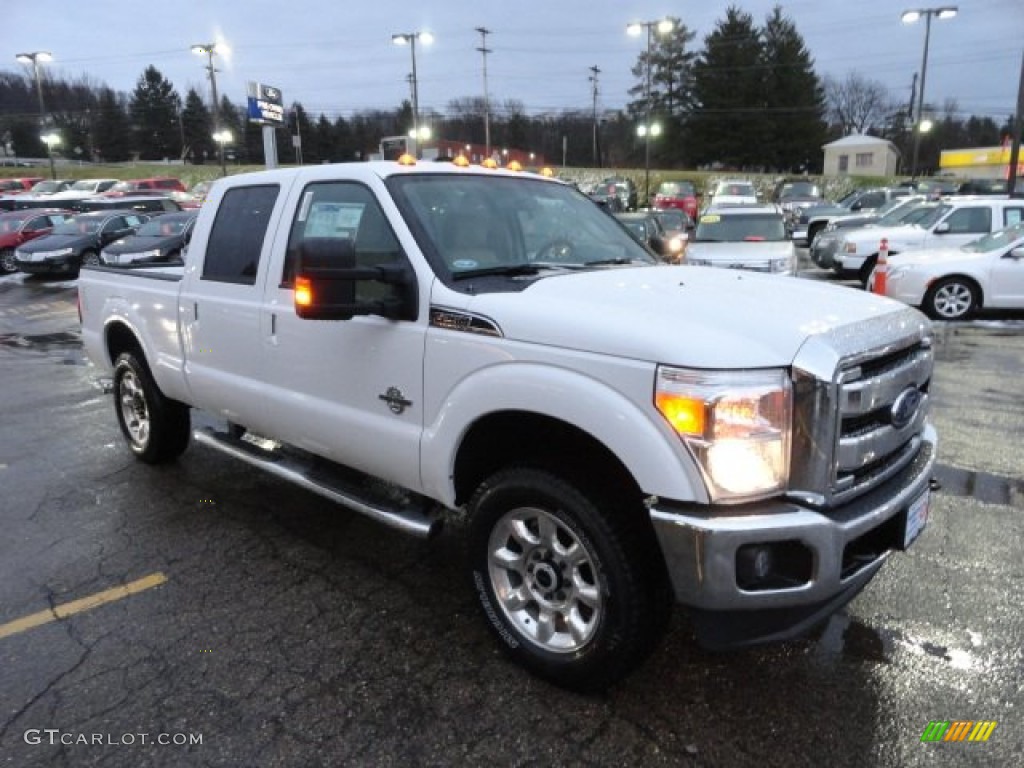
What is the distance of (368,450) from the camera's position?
11.5ft

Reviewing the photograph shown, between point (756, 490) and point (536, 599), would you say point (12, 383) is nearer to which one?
point (536, 599)

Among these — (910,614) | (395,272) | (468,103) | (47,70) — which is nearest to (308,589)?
(395,272)

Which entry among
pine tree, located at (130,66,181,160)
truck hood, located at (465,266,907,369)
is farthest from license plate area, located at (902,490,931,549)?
pine tree, located at (130,66,181,160)

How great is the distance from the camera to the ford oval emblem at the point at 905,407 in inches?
106

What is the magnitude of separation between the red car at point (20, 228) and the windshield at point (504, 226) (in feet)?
72.1

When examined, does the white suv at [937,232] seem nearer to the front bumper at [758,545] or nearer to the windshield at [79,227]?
the front bumper at [758,545]

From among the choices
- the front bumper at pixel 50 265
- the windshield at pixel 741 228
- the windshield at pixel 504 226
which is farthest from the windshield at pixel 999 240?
the front bumper at pixel 50 265

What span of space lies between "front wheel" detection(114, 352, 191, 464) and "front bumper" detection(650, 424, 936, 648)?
4.10 metres

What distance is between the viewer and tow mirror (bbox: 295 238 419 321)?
2871 millimetres

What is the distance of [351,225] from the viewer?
3625 mm

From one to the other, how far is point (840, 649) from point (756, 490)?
1.26 meters

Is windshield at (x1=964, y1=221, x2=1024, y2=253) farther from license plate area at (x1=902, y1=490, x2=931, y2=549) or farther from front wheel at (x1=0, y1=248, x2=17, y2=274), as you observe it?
front wheel at (x1=0, y1=248, x2=17, y2=274)

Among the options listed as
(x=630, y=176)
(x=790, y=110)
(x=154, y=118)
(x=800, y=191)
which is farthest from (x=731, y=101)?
(x=154, y=118)

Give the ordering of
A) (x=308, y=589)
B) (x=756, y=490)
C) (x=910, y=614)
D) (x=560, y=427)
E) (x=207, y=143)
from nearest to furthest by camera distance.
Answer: (x=756, y=490) < (x=560, y=427) < (x=910, y=614) < (x=308, y=589) < (x=207, y=143)
